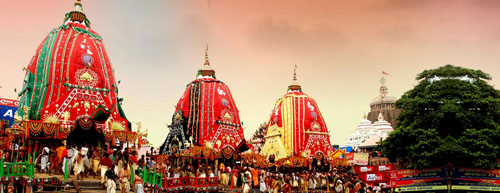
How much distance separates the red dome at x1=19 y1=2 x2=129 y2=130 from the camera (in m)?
20.1

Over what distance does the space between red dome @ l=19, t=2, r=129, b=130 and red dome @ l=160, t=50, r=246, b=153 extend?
7.39 meters

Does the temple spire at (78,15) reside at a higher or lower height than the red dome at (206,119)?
higher

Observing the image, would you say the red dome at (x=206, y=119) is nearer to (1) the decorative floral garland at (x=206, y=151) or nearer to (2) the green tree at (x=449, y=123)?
(1) the decorative floral garland at (x=206, y=151)

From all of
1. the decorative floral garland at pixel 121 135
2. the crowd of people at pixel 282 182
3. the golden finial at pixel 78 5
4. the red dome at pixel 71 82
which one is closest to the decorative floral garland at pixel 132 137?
the decorative floral garland at pixel 121 135

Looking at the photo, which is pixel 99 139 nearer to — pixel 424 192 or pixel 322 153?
pixel 424 192

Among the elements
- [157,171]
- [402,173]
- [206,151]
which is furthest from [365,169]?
[157,171]

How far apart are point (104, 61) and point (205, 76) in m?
10.4

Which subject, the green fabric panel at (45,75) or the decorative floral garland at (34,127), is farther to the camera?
the green fabric panel at (45,75)

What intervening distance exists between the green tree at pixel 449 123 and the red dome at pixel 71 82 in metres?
13.2

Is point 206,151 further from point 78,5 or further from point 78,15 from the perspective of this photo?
point 78,5

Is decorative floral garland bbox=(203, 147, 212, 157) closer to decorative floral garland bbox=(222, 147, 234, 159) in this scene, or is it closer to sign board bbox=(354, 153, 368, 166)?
decorative floral garland bbox=(222, 147, 234, 159)

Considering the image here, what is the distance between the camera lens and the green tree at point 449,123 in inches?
753

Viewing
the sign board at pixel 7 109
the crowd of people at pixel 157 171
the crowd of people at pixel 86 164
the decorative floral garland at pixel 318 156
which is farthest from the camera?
the decorative floral garland at pixel 318 156

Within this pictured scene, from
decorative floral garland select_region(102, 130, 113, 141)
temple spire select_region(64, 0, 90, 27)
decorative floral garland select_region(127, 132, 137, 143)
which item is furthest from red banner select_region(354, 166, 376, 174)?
temple spire select_region(64, 0, 90, 27)
